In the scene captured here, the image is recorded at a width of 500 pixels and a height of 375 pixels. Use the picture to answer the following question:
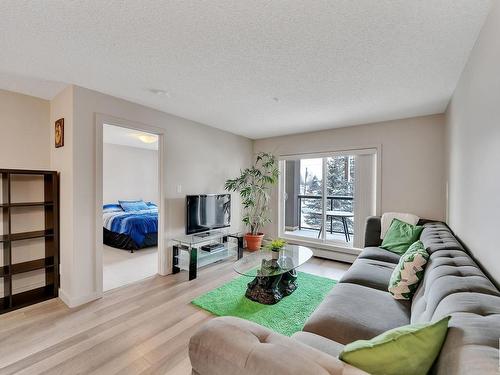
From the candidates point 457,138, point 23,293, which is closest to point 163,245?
point 23,293

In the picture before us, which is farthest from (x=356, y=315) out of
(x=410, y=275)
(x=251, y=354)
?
(x=251, y=354)

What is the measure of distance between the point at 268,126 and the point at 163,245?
8.34ft

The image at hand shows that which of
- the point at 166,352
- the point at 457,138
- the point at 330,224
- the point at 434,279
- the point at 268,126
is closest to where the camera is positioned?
the point at 434,279

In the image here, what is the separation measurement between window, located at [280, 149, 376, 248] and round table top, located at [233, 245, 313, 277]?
4.64 feet

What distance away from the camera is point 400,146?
3588 millimetres

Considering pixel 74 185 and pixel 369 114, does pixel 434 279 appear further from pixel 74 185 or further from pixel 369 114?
pixel 74 185

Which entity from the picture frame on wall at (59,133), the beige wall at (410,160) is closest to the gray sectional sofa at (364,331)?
the beige wall at (410,160)

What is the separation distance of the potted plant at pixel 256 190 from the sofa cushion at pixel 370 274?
241cm

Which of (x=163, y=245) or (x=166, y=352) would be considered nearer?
(x=166, y=352)

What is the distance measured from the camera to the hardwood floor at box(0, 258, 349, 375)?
172cm

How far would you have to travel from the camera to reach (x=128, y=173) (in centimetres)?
670

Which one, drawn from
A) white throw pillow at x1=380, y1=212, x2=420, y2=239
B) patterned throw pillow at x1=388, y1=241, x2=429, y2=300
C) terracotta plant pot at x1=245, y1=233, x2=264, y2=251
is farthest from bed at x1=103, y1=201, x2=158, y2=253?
patterned throw pillow at x1=388, y1=241, x2=429, y2=300

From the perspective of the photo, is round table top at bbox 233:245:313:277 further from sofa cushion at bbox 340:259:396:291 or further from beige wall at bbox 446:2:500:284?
beige wall at bbox 446:2:500:284

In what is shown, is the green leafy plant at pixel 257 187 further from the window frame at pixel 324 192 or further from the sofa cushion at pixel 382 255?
the sofa cushion at pixel 382 255
